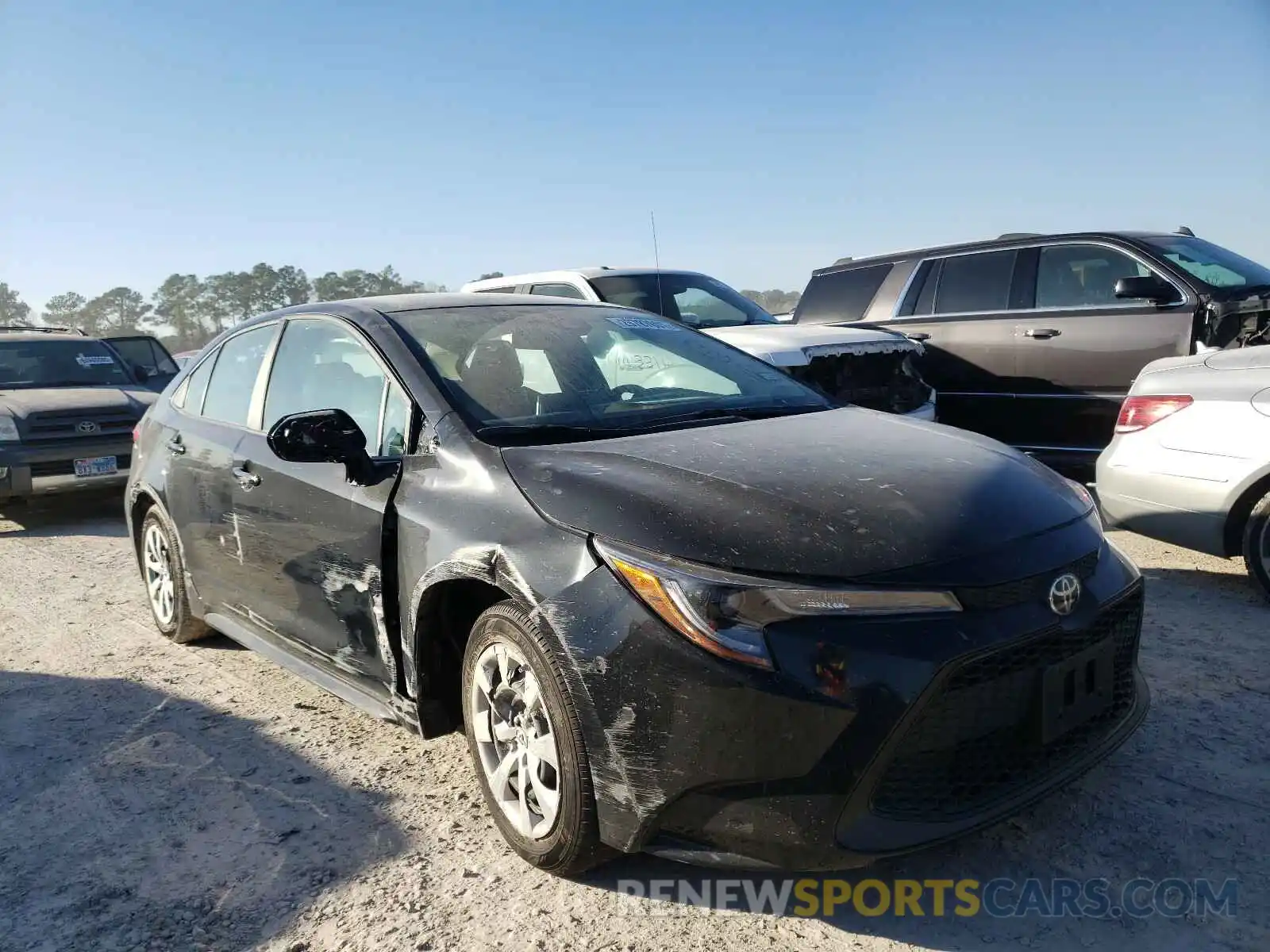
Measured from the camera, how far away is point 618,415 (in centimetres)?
329

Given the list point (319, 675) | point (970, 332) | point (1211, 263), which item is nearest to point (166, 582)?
point (319, 675)

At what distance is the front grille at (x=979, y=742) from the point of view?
7.32 ft

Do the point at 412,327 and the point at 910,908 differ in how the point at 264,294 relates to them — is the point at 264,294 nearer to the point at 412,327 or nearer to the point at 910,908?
the point at 412,327

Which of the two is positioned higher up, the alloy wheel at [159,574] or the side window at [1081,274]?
the side window at [1081,274]

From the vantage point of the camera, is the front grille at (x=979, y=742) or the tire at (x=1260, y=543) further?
the tire at (x=1260, y=543)

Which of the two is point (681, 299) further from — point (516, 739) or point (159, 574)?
point (516, 739)

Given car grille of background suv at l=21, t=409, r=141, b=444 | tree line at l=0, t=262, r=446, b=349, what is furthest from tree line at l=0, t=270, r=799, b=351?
car grille of background suv at l=21, t=409, r=141, b=444

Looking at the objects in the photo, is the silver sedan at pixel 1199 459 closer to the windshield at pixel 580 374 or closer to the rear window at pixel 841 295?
the windshield at pixel 580 374

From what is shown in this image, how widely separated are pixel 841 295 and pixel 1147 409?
429cm

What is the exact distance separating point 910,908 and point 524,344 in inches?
87.7

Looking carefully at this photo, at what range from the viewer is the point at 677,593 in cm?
229

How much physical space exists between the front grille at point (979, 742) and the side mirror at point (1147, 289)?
4816 millimetres

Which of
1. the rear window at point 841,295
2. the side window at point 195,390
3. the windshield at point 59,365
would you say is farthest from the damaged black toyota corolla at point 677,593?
the windshield at point 59,365

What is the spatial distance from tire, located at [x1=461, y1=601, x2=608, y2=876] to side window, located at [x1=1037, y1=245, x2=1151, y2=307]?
584 centimetres
